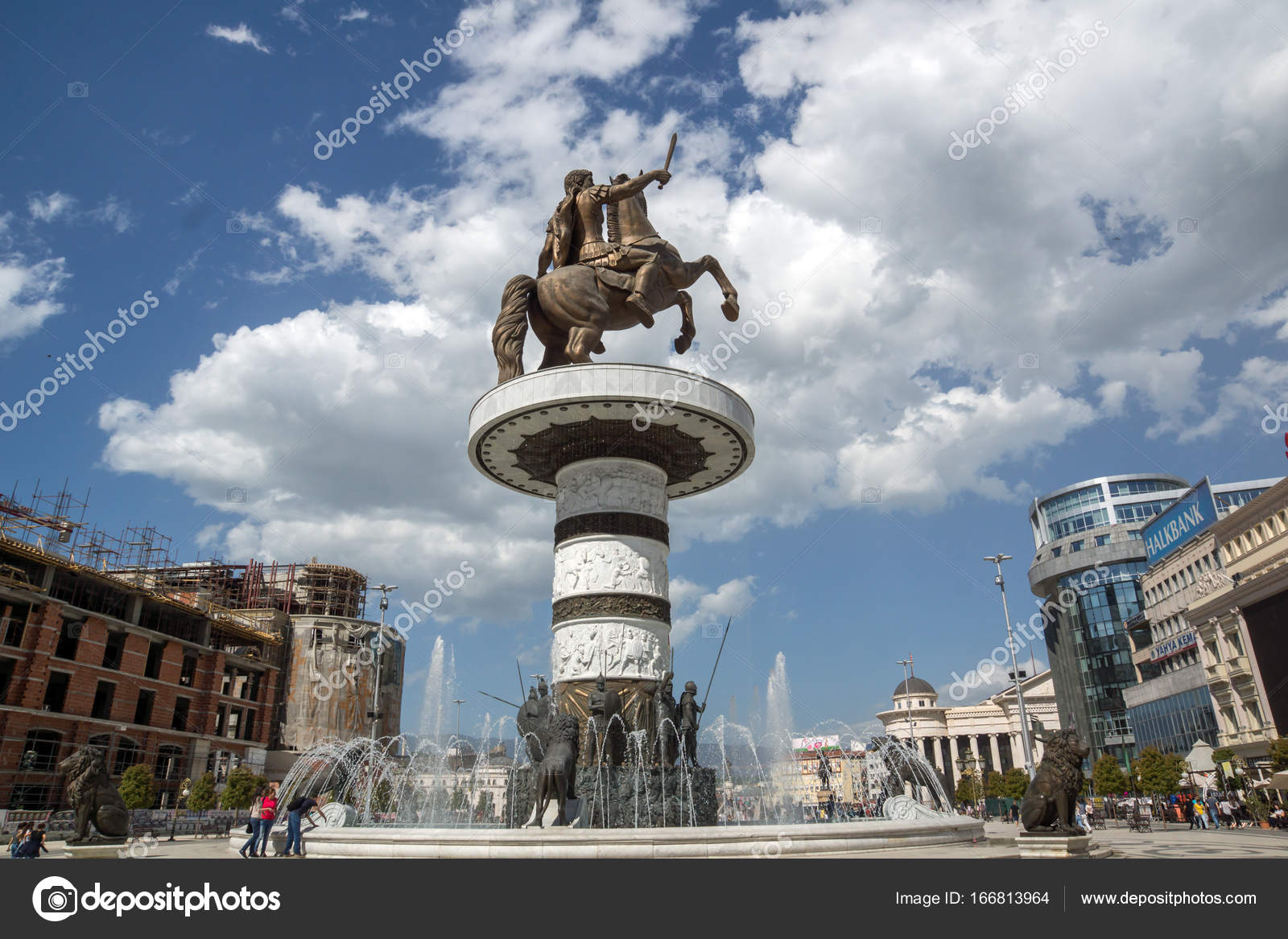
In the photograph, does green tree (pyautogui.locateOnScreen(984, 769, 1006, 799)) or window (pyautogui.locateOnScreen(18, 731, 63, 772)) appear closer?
window (pyautogui.locateOnScreen(18, 731, 63, 772))

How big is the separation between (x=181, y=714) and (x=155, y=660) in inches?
141

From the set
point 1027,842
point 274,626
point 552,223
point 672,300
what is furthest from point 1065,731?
point 274,626

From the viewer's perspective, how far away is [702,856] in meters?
10.3

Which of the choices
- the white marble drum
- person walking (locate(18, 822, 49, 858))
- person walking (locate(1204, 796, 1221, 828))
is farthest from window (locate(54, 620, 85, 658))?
person walking (locate(1204, 796, 1221, 828))

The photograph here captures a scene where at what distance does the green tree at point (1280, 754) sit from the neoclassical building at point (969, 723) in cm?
6352

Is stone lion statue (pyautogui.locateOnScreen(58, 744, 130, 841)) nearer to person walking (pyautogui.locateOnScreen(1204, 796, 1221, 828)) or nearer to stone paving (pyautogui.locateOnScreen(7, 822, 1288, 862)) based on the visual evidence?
stone paving (pyautogui.locateOnScreen(7, 822, 1288, 862))

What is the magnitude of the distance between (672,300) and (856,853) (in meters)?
12.3

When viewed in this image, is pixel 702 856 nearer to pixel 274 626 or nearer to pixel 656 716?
pixel 656 716

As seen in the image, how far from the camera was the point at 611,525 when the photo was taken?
1650cm

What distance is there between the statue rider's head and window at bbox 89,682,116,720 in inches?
1204

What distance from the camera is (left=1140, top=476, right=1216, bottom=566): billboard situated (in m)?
45.9

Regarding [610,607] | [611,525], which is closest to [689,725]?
[610,607]

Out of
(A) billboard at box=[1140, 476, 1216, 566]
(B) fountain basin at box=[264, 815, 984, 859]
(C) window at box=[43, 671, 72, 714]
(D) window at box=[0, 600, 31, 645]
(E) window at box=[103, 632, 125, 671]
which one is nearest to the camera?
(B) fountain basin at box=[264, 815, 984, 859]

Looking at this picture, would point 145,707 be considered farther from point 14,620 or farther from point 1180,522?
point 1180,522
